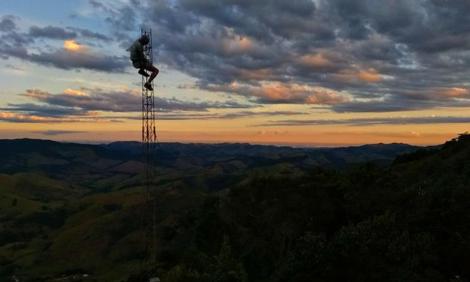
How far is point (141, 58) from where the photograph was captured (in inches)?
1419

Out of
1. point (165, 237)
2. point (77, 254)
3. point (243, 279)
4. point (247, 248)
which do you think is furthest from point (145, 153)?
point (77, 254)

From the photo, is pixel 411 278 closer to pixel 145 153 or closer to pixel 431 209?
pixel 431 209

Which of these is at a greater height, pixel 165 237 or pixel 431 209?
pixel 431 209

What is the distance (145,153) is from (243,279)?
13.4 meters

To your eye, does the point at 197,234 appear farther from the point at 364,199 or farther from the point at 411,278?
the point at 411,278

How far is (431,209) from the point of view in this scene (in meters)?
39.2

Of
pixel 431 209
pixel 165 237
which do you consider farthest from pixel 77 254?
pixel 431 209

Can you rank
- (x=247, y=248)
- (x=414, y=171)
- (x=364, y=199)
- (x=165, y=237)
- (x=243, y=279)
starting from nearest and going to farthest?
1. (x=243, y=279)
2. (x=364, y=199)
3. (x=247, y=248)
4. (x=414, y=171)
5. (x=165, y=237)

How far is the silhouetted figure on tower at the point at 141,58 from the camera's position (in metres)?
35.9

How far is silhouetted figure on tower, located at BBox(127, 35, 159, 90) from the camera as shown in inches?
1412

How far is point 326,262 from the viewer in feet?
107

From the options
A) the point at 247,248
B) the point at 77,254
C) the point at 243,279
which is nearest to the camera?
the point at 243,279

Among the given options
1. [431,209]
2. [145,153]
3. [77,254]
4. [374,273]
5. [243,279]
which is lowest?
[77,254]

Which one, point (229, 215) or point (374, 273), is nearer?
point (374, 273)
